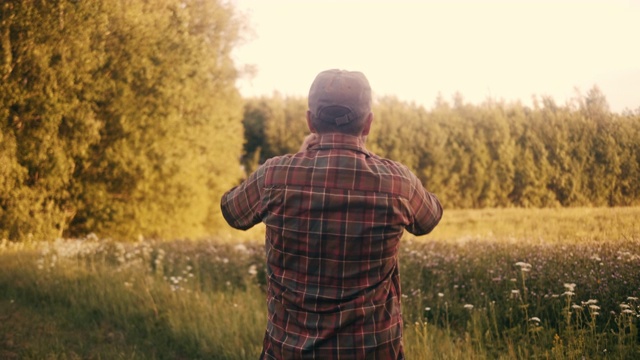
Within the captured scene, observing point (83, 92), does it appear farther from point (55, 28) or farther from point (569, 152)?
point (569, 152)

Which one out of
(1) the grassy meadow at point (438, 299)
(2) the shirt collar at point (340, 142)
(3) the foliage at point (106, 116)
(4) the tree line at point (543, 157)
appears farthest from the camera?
(3) the foliage at point (106, 116)

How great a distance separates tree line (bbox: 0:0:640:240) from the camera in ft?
16.9

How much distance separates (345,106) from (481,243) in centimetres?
501

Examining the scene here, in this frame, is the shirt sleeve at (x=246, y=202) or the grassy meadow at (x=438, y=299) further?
the grassy meadow at (x=438, y=299)

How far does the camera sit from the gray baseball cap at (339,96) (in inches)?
89.7

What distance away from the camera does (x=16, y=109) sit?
7.57m

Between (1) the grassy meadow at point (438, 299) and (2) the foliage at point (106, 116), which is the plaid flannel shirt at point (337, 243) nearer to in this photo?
(1) the grassy meadow at point (438, 299)

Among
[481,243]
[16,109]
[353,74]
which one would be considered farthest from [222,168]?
[353,74]

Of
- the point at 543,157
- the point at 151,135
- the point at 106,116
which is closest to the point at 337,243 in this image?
the point at 543,157

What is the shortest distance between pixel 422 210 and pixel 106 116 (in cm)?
918

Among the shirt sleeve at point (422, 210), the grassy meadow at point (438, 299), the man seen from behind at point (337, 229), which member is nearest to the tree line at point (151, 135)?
the grassy meadow at point (438, 299)

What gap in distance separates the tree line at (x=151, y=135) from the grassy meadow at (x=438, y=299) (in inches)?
16.5

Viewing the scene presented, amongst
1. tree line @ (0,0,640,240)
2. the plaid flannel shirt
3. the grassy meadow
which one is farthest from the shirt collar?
tree line @ (0,0,640,240)

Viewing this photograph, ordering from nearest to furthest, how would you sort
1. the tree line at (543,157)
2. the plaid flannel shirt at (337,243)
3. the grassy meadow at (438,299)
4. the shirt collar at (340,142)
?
the plaid flannel shirt at (337,243)
the shirt collar at (340,142)
the grassy meadow at (438,299)
the tree line at (543,157)
